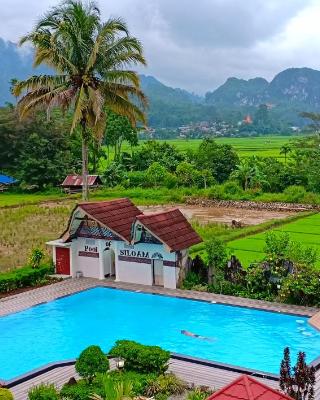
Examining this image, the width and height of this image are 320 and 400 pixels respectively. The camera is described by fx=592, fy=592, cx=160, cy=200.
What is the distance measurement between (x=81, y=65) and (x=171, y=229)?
7291mm

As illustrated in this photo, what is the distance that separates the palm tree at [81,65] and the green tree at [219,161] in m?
32.9

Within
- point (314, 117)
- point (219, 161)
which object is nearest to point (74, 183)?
point (219, 161)

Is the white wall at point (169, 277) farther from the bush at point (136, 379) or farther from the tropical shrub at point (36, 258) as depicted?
the bush at point (136, 379)

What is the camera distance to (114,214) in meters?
22.8

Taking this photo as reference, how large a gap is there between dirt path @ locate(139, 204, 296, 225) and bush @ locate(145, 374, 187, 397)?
22703 mm

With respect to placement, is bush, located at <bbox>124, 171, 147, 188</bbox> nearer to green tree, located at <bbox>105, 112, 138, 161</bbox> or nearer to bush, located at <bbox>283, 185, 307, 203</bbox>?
green tree, located at <bbox>105, 112, 138, 161</bbox>

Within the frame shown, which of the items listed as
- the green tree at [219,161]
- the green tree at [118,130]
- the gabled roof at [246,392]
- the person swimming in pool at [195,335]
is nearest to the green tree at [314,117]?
the green tree at [219,161]

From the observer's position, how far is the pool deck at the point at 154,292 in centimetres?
1318

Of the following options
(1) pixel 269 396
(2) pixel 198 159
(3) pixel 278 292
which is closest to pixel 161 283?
(3) pixel 278 292

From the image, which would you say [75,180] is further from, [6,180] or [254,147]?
[254,147]

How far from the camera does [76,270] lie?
77.0 feet

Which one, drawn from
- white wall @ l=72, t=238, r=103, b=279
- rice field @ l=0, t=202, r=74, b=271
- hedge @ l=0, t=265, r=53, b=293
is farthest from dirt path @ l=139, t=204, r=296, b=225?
hedge @ l=0, t=265, r=53, b=293

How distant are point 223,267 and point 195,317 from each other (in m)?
2.65

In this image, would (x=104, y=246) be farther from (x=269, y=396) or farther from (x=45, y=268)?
(x=269, y=396)
